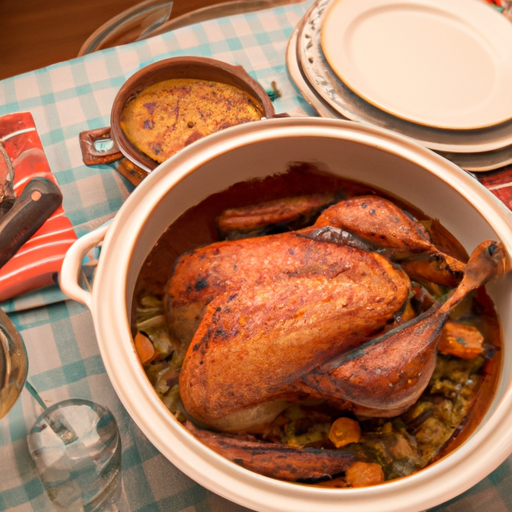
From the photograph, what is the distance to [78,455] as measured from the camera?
2.37 feet

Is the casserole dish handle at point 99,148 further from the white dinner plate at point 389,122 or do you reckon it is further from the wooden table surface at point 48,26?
the wooden table surface at point 48,26

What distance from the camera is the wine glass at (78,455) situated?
27.5 inches

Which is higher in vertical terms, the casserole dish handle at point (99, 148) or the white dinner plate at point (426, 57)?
the white dinner plate at point (426, 57)

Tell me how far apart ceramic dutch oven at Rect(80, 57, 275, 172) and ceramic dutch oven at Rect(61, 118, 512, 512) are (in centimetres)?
19

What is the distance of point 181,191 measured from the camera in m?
0.61

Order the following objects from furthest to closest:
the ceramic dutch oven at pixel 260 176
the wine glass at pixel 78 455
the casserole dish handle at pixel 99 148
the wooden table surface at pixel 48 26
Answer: the wooden table surface at pixel 48 26, the casserole dish handle at pixel 99 148, the wine glass at pixel 78 455, the ceramic dutch oven at pixel 260 176

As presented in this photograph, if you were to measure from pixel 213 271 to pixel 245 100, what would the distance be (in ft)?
1.42

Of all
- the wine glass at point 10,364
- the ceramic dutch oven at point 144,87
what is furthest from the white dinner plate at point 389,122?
the wine glass at point 10,364

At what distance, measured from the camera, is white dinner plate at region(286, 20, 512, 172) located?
859mm

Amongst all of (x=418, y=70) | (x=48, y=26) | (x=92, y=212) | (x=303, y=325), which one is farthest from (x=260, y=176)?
(x=48, y=26)

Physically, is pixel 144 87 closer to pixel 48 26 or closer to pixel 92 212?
pixel 92 212

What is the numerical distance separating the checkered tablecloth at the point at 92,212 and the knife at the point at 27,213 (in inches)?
9.9

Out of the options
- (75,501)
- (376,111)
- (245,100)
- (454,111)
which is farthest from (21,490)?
(454,111)

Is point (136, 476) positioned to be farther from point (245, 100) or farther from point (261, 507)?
point (245, 100)
